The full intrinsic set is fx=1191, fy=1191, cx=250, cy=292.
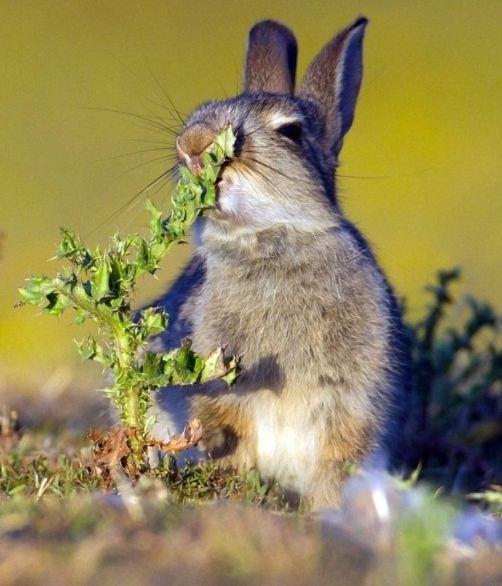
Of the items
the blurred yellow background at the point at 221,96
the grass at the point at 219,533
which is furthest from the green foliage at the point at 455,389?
the blurred yellow background at the point at 221,96

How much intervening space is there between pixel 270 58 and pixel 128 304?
230 centimetres

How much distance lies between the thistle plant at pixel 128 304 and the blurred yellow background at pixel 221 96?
14.4 ft

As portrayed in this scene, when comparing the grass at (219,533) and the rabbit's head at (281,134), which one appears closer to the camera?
the grass at (219,533)

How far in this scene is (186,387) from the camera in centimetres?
521

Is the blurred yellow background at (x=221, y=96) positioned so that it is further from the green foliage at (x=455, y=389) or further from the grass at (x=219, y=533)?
the grass at (x=219, y=533)

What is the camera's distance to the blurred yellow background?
1193 cm

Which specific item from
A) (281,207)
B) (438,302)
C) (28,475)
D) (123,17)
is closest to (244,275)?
(281,207)

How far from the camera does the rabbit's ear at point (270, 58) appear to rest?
609 centimetres

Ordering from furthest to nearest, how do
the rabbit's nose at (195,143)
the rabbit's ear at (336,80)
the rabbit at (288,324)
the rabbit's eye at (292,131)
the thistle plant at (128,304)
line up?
1. the rabbit's ear at (336,80)
2. the rabbit's eye at (292,131)
3. the rabbit at (288,324)
4. the rabbit's nose at (195,143)
5. the thistle plant at (128,304)

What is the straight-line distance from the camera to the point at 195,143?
468cm

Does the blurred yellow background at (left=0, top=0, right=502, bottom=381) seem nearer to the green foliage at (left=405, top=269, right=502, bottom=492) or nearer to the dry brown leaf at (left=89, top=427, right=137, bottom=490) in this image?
the green foliage at (left=405, top=269, right=502, bottom=492)

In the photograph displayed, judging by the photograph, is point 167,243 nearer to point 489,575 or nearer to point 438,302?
point 489,575

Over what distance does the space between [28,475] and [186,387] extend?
32.3 inches

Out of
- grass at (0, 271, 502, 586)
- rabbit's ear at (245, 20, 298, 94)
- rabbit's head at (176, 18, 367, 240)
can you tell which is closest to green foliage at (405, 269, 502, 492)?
grass at (0, 271, 502, 586)
